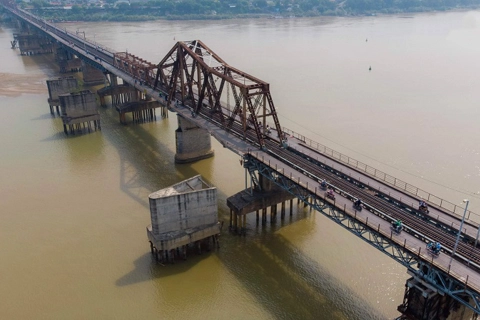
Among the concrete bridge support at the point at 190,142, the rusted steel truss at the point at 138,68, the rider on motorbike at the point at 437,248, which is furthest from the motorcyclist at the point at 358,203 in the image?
the rusted steel truss at the point at 138,68

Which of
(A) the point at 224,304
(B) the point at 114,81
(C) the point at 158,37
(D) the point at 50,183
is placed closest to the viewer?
(A) the point at 224,304

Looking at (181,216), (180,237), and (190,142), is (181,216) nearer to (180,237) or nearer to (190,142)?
(180,237)

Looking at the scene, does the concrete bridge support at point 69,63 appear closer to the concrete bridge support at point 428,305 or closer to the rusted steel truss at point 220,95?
the rusted steel truss at point 220,95

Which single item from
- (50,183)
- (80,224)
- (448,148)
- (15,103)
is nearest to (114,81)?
(15,103)

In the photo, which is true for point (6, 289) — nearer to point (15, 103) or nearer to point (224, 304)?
point (224, 304)

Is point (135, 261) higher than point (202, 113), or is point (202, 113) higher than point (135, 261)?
point (202, 113)

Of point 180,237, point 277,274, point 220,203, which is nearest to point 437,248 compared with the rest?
point 277,274
